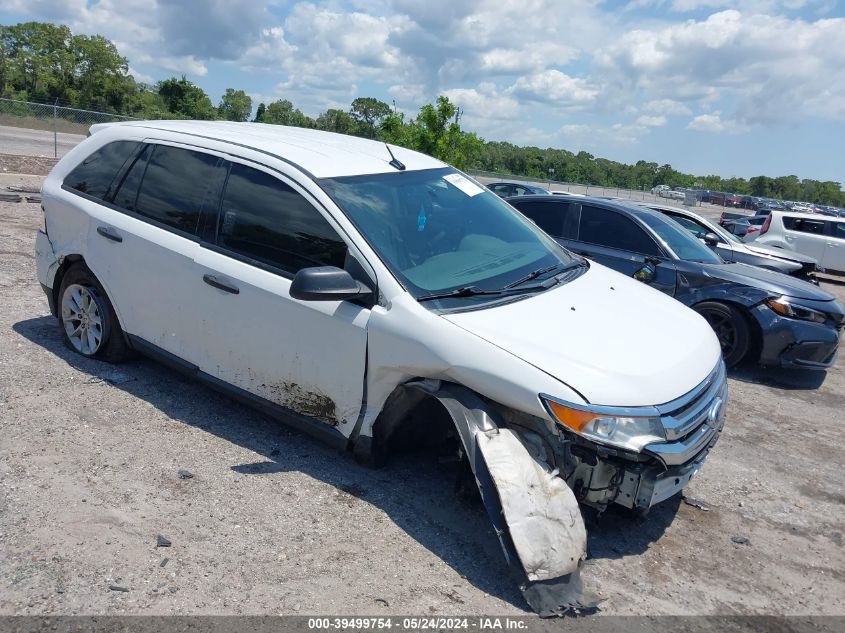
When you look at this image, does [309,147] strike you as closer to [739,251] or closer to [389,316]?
[389,316]

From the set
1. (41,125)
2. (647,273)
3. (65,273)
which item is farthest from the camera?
(41,125)

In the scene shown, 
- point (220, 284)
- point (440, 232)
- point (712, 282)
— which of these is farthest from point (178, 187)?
point (712, 282)

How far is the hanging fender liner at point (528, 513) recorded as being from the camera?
303 centimetres

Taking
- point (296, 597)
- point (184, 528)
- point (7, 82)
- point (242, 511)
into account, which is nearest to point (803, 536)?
point (296, 597)

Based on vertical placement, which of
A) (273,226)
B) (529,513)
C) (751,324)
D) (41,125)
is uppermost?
(41,125)

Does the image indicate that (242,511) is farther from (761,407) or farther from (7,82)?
(7,82)

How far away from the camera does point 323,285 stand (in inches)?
140

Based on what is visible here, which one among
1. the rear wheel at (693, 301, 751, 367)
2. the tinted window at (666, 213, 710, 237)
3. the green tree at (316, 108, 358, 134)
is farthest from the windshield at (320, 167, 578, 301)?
the green tree at (316, 108, 358, 134)

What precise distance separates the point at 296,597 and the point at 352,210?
205cm

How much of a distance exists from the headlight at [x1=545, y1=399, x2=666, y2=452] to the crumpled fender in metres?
0.28

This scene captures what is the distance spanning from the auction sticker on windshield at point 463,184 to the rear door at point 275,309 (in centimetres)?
120

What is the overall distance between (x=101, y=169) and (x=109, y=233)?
618mm

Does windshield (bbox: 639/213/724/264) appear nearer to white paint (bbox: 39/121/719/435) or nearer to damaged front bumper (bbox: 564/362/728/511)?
white paint (bbox: 39/121/719/435)

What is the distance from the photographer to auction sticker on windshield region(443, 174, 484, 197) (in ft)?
15.8
